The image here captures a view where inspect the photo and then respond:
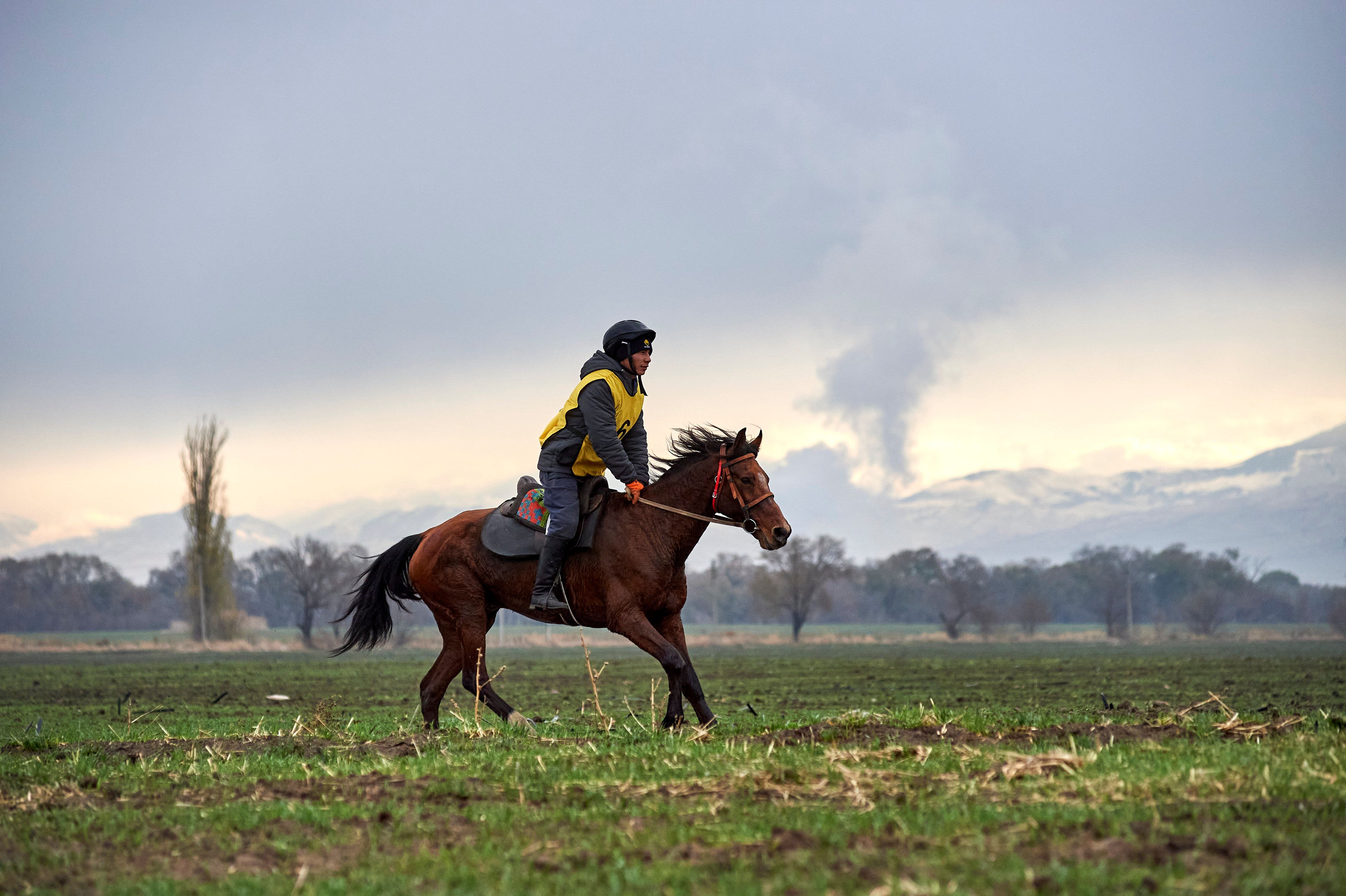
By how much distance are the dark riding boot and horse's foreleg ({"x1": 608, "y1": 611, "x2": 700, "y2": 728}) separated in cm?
79

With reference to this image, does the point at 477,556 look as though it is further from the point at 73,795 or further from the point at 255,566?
the point at 255,566

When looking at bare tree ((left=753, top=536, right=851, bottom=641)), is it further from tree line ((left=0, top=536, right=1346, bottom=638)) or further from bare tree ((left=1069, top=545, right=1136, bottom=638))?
bare tree ((left=1069, top=545, right=1136, bottom=638))

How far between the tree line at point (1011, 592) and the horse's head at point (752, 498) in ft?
263

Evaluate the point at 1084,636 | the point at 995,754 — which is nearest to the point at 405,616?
the point at 1084,636

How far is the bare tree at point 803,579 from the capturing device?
311ft

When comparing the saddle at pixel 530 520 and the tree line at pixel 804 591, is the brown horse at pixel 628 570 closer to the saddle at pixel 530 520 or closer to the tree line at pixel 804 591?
the saddle at pixel 530 520

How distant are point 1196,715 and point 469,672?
640 cm

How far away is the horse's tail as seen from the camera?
1210cm

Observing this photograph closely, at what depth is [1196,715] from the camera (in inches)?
380

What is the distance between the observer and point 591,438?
10078 millimetres

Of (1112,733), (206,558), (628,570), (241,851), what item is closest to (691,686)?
(628,570)

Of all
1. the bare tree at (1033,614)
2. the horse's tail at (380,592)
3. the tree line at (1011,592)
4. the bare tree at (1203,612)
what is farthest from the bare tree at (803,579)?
the horse's tail at (380,592)

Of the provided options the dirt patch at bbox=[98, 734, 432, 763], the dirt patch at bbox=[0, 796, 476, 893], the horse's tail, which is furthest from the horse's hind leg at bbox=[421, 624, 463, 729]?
the dirt patch at bbox=[0, 796, 476, 893]

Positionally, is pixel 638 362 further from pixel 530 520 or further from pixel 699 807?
pixel 699 807
